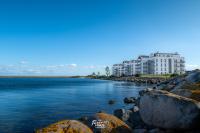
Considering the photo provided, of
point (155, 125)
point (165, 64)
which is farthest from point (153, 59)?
point (155, 125)

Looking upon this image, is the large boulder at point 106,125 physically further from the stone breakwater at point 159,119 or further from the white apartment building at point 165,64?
the white apartment building at point 165,64

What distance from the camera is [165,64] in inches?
7500

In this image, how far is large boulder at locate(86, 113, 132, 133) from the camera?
12.5 m

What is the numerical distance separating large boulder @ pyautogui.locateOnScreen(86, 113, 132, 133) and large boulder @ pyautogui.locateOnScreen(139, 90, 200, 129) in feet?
5.88

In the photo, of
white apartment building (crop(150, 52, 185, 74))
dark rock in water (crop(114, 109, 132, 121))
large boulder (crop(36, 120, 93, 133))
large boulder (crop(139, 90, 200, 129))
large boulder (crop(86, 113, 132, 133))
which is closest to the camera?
large boulder (crop(36, 120, 93, 133))

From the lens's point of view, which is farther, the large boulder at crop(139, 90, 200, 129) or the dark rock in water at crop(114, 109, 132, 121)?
the dark rock in water at crop(114, 109, 132, 121)

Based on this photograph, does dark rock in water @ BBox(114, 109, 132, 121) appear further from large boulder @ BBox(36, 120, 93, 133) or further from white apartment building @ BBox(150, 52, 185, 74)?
white apartment building @ BBox(150, 52, 185, 74)

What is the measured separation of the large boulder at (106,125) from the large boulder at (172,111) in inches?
70.5

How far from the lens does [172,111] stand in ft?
39.5

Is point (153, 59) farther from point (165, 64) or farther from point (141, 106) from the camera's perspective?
point (141, 106)

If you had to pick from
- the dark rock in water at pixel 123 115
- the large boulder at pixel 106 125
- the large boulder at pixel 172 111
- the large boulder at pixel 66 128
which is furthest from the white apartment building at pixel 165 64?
the large boulder at pixel 66 128

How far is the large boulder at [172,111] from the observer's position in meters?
11.8

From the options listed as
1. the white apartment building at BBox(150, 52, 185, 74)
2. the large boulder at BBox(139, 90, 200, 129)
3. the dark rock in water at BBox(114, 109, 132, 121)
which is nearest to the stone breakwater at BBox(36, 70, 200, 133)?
the large boulder at BBox(139, 90, 200, 129)

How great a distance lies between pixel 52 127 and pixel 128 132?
451 cm
